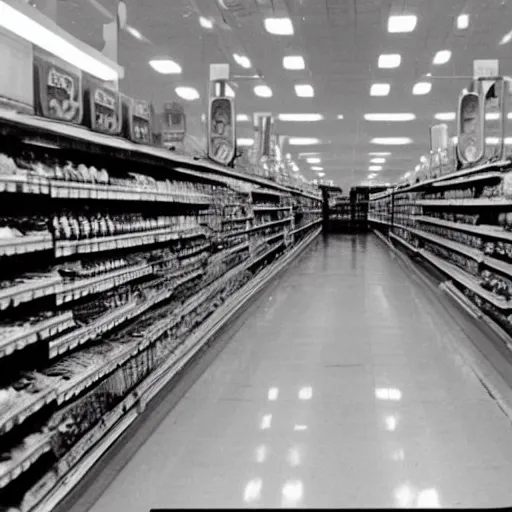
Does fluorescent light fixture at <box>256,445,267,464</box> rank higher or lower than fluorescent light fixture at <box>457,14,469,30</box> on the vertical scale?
lower

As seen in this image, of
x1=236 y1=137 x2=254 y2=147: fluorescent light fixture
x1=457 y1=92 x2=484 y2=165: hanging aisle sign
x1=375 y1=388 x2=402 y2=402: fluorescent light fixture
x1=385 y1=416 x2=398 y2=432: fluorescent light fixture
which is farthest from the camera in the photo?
x1=236 y1=137 x2=254 y2=147: fluorescent light fixture

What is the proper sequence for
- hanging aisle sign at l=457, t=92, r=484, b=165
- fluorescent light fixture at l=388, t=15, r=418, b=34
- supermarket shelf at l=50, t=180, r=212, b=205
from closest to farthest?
supermarket shelf at l=50, t=180, r=212, b=205 < fluorescent light fixture at l=388, t=15, r=418, b=34 < hanging aisle sign at l=457, t=92, r=484, b=165

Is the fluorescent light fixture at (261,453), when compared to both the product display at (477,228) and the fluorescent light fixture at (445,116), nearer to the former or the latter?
the product display at (477,228)

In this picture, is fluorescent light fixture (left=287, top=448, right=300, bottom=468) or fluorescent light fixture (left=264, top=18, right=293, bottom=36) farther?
fluorescent light fixture (left=264, top=18, right=293, bottom=36)

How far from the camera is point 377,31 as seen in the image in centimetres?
914

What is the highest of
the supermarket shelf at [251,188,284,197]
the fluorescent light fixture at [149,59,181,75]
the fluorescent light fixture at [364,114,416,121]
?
the fluorescent light fixture at [149,59,181,75]

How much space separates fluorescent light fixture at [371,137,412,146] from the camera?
2105 cm

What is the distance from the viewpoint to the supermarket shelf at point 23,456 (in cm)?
200

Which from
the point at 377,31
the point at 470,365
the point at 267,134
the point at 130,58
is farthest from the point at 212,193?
the point at 267,134

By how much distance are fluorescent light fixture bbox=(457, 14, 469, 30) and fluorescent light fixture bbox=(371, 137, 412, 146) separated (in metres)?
12.4

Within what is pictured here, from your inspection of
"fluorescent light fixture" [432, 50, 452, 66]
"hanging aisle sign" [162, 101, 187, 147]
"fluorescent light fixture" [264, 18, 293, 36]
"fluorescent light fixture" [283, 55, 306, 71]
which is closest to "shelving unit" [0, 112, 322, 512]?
"hanging aisle sign" [162, 101, 187, 147]

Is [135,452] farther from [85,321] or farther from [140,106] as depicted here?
[140,106]

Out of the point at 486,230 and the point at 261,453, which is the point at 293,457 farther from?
the point at 486,230

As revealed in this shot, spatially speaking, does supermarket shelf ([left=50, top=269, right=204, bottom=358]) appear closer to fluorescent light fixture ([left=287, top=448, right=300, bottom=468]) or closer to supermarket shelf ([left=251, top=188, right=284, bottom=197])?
fluorescent light fixture ([left=287, top=448, right=300, bottom=468])
